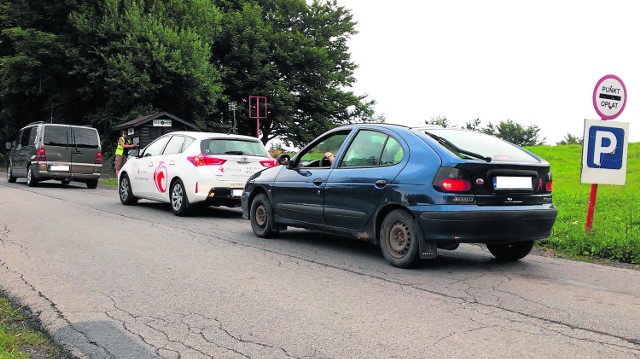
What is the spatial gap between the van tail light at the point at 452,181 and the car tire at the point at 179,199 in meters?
6.29

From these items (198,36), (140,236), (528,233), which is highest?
(198,36)

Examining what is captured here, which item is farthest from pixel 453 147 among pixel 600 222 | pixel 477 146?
pixel 600 222

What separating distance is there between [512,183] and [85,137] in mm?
16546

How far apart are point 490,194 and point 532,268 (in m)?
1.17

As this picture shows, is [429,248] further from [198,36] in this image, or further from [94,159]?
[198,36]

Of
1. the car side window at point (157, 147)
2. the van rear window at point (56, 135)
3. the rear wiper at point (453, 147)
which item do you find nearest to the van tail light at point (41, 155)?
the van rear window at point (56, 135)

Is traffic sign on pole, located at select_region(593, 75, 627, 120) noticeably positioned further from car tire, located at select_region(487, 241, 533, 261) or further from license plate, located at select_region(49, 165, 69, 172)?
license plate, located at select_region(49, 165, 69, 172)

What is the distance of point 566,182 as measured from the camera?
56.1 feet

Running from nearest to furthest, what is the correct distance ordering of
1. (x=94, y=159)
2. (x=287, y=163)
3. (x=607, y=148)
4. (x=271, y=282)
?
(x=271, y=282), (x=287, y=163), (x=607, y=148), (x=94, y=159)

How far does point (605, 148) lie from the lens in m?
8.73

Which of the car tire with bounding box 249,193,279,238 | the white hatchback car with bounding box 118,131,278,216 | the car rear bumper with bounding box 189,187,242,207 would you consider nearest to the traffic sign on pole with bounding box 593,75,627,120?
the car tire with bounding box 249,193,279,238

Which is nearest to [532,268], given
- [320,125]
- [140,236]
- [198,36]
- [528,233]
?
[528,233]

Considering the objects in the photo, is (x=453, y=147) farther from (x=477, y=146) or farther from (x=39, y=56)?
(x=39, y=56)

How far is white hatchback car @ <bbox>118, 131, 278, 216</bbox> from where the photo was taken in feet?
35.6
